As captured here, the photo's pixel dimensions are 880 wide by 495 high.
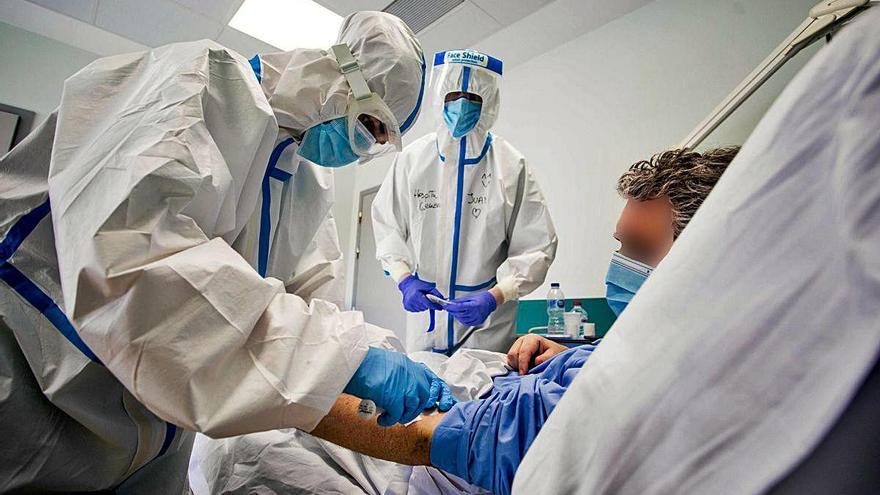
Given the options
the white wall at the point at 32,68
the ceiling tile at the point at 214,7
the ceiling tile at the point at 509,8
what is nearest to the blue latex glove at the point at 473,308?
the ceiling tile at the point at 509,8

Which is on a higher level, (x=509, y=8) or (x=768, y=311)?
(x=509, y=8)

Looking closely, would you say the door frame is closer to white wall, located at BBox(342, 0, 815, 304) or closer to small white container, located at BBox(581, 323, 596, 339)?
white wall, located at BBox(342, 0, 815, 304)

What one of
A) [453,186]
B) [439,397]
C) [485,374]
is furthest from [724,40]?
[439,397]

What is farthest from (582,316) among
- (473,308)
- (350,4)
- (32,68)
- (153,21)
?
(32,68)

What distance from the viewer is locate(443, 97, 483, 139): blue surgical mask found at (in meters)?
1.79

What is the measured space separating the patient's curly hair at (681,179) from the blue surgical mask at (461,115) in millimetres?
829

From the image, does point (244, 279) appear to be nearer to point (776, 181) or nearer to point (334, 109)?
point (334, 109)

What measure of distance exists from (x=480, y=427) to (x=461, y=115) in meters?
1.30

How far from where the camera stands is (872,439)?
0.32 metres

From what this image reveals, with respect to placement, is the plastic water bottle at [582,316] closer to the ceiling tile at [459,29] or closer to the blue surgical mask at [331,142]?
the blue surgical mask at [331,142]

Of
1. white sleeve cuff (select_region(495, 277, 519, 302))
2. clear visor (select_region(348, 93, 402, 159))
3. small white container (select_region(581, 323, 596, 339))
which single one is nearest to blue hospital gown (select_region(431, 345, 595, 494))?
clear visor (select_region(348, 93, 402, 159))

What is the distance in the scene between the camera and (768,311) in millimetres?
318

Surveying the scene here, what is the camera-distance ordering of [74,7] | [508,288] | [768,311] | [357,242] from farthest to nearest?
1. [357,242]
2. [74,7]
3. [508,288]
4. [768,311]

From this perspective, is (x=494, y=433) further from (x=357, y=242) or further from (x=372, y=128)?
(x=357, y=242)
